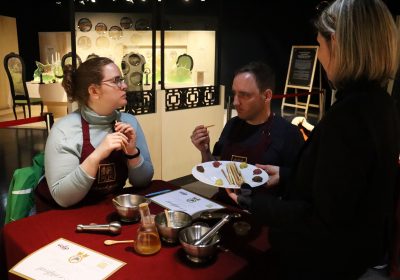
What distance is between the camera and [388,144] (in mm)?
958

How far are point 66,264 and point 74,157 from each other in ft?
2.09

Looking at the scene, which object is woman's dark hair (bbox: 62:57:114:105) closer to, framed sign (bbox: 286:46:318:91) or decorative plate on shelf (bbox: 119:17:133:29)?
decorative plate on shelf (bbox: 119:17:133:29)

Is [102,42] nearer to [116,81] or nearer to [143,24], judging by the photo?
[143,24]

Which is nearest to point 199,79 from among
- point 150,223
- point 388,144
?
point 150,223

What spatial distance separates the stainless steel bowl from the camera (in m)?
1.20

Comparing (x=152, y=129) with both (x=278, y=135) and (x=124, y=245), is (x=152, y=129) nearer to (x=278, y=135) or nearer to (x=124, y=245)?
(x=278, y=135)

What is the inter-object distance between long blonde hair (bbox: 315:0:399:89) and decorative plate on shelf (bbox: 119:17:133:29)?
10.3 feet

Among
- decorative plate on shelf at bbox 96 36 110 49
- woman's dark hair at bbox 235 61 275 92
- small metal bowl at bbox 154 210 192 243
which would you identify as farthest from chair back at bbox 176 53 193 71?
small metal bowl at bbox 154 210 192 243

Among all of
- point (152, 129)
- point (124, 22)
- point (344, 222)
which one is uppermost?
point (124, 22)

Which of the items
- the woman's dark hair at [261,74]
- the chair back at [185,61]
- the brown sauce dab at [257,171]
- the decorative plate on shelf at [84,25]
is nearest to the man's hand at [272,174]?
the brown sauce dab at [257,171]

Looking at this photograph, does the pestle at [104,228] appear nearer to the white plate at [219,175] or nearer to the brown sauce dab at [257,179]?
the white plate at [219,175]

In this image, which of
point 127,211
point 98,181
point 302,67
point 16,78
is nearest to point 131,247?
point 127,211

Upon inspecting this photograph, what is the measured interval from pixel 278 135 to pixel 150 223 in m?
0.99

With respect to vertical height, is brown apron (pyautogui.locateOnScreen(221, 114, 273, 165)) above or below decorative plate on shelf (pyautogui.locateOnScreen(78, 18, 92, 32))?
below
